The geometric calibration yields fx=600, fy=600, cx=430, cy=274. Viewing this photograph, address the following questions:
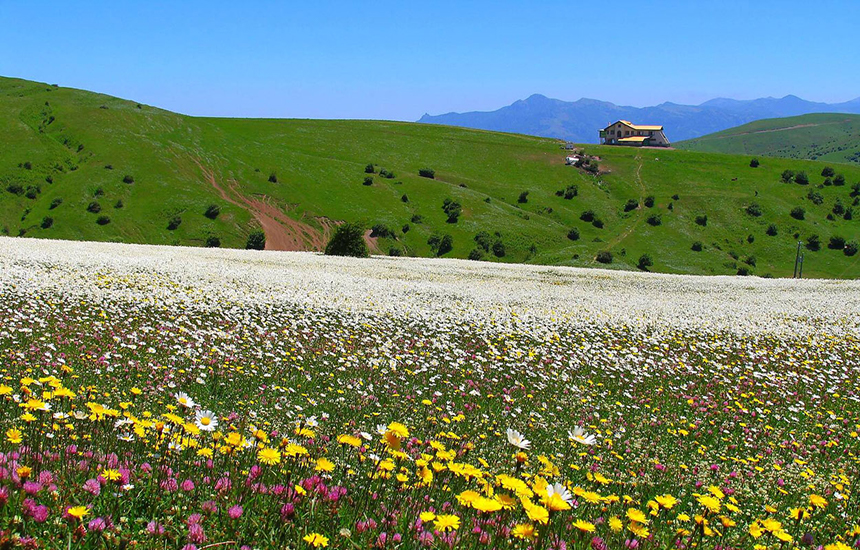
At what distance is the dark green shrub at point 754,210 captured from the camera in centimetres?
13416

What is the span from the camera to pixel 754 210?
443 feet

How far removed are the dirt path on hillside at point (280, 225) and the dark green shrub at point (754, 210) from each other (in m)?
86.5

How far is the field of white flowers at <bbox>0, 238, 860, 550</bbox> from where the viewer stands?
409 centimetres

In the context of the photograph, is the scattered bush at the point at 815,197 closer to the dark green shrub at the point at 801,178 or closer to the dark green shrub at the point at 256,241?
the dark green shrub at the point at 801,178

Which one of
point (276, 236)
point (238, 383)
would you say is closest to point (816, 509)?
point (238, 383)

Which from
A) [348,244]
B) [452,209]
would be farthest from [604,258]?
[348,244]

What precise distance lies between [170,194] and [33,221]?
22.5 m

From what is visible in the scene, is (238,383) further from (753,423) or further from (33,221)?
(33,221)

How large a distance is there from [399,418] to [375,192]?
404ft

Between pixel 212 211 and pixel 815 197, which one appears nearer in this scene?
pixel 212 211

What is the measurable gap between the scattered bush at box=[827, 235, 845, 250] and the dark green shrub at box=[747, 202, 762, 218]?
14.9 metres

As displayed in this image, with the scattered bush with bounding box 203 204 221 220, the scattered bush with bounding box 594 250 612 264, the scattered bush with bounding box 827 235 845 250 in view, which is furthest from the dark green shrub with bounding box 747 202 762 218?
the scattered bush with bounding box 203 204 221 220

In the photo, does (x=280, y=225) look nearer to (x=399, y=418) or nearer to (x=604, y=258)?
(x=604, y=258)

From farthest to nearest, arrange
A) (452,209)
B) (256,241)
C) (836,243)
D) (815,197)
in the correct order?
(815,197), (836,243), (452,209), (256,241)
